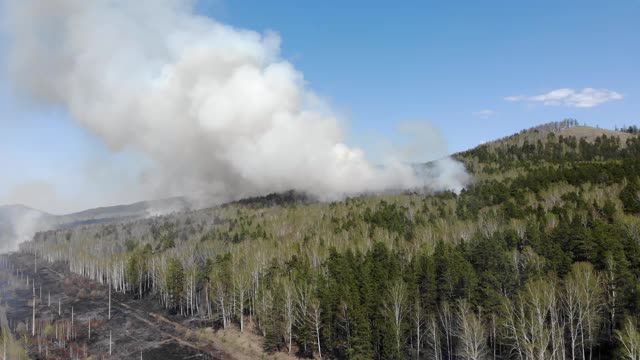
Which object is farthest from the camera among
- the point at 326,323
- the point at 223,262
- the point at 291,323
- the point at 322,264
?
the point at 223,262

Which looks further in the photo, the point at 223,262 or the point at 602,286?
the point at 223,262

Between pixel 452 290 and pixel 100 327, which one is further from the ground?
pixel 452 290

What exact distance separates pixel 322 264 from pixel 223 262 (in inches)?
1159

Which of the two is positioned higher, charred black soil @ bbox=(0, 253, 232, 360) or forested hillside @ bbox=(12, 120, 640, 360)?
forested hillside @ bbox=(12, 120, 640, 360)

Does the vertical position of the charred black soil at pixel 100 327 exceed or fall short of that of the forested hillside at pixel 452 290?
it falls short

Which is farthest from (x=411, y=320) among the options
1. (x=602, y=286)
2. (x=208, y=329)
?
(x=208, y=329)

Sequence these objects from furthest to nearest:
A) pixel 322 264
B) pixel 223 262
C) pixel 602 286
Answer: pixel 223 262, pixel 322 264, pixel 602 286

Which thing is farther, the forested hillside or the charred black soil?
the charred black soil

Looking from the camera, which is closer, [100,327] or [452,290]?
[452,290]

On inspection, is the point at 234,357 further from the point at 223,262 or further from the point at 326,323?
the point at 223,262

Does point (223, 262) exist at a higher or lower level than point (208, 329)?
higher

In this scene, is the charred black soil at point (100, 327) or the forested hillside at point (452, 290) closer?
the forested hillside at point (452, 290)

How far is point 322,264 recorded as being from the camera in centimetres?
11481

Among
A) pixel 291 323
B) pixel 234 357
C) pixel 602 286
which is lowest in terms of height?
pixel 234 357
